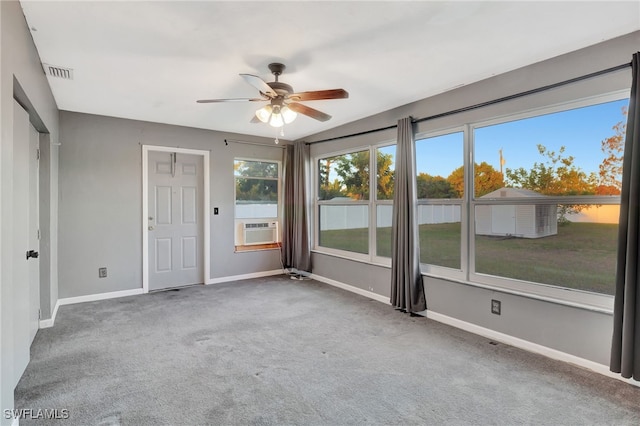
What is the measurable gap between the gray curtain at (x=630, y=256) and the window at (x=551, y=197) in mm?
242

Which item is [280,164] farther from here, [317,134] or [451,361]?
[451,361]

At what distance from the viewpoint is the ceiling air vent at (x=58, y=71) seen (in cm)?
286

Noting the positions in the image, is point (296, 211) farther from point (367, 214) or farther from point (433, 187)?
point (433, 187)

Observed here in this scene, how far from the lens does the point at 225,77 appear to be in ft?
10.1

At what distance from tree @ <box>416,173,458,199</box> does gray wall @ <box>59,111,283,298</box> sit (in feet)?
11.2

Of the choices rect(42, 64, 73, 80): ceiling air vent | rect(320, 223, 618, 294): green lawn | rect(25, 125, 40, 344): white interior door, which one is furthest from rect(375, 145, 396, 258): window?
rect(25, 125, 40, 344): white interior door

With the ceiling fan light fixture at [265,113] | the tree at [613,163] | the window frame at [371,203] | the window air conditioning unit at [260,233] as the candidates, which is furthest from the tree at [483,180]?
the window air conditioning unit at [260,233]

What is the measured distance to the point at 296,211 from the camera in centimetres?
568

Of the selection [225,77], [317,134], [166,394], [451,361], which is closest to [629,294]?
[451,361]

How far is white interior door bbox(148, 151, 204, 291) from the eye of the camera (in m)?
4.82

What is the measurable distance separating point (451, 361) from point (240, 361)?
1.74 meters

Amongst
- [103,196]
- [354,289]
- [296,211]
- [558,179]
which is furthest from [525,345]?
[103,196]

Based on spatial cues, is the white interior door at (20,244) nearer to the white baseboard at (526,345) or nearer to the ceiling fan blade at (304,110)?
the ceiling fan blade at (304,110)

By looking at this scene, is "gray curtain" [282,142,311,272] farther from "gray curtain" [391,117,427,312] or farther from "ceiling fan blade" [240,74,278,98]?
"ceiling fan blade" [240,74,278,98]
